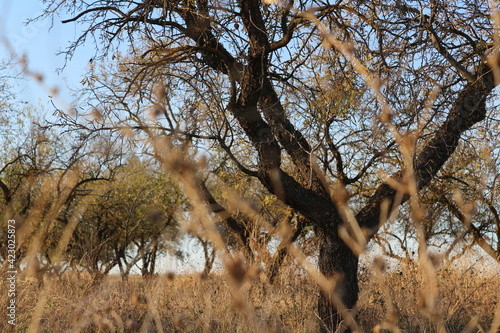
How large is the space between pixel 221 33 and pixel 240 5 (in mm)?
412

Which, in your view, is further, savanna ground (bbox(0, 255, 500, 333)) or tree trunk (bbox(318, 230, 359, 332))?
tree trunk (bbox(318, 230, 359, 332))

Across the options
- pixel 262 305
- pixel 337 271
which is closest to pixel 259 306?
pixel 262 305

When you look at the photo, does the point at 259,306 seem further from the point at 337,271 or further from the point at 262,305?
the point at 337,271

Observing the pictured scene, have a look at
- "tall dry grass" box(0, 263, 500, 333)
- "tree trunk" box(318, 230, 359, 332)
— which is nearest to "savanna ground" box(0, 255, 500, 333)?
"tall dry grass" box(0, 263, 500, 333)

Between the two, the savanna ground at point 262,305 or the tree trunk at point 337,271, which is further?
the tree trunk at point 337,271

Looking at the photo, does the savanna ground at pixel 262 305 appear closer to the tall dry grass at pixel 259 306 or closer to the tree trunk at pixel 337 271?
the tall dry grass at pixel 259 306

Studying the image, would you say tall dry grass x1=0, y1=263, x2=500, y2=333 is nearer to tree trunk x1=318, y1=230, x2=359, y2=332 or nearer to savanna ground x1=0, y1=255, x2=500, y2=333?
savanna ground x1=0, y1=255, x2=500, y2=333

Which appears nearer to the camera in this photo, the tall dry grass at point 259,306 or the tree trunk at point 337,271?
the tall dry grass at point 259,306

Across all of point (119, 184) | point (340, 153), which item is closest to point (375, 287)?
point (340, 153)

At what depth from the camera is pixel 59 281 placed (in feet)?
29.7

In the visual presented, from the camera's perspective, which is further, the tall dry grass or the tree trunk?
the tree trunk

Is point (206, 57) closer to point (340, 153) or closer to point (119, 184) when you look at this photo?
point (340, 153)

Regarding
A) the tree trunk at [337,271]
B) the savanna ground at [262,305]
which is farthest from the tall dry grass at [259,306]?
the tree trunk at [337,271]

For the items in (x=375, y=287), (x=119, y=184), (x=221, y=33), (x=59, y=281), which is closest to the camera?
(x=221, y=33)
